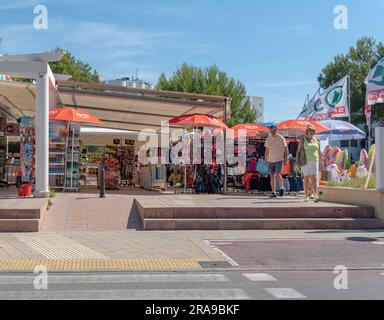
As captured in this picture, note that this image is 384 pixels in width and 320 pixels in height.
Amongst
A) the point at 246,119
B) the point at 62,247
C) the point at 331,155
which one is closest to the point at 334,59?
the point at 246,119

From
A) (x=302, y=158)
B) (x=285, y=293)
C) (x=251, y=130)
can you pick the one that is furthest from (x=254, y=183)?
(x=285, y=293)

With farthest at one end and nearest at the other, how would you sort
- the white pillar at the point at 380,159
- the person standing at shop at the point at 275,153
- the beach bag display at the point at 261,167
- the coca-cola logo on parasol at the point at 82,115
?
the beach bag display at the point at 261,167
the coca-cola logo on parasol at the point at 82,115
the person standing at shop at the point at 275,153
the white pillar at the point at 380,159

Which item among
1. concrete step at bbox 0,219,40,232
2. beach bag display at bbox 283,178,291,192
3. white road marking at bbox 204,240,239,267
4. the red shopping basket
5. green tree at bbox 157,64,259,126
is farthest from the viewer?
green tree at bbox 157,64,259,126

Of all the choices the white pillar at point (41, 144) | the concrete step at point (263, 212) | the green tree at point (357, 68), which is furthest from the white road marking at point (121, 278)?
the green tree at point (357, 68)

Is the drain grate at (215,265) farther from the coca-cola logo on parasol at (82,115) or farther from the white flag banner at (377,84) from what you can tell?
the white flag banner at (377,84)

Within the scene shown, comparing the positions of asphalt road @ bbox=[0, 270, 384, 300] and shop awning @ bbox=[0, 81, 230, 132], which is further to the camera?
shop awning @ bbox=[0, 81, 230, 132]

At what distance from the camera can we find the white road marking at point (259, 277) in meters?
7.62

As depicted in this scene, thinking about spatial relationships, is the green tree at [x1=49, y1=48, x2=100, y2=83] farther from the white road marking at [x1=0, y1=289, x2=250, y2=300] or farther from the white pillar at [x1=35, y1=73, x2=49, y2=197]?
the white road marking at [x1=0, y1=289, x2=250, y2=300]

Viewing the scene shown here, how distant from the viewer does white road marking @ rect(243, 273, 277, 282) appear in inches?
300

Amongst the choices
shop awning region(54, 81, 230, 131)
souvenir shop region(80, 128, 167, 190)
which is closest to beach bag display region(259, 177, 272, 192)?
shop awning region(54, 81, 230, 131)

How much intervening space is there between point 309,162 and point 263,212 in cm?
262

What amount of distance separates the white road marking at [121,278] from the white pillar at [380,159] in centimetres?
614

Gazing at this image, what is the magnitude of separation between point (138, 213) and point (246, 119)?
1522 inches

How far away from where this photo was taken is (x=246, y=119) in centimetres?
5156
